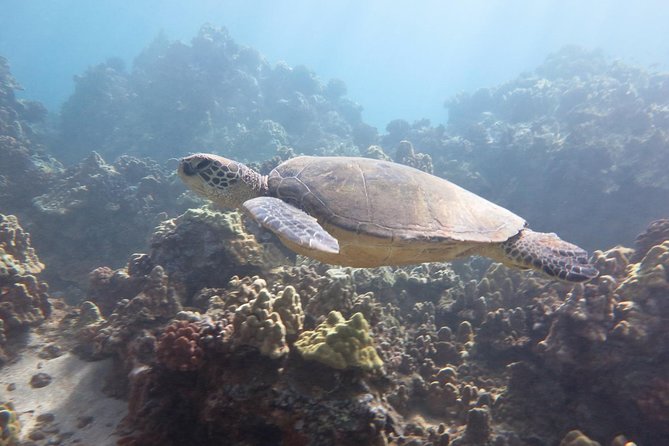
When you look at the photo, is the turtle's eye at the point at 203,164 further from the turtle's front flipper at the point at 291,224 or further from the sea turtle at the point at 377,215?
the turtle's front flipper at the point at 291,224

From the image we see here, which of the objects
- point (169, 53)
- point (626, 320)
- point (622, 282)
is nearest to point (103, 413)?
point (626, 320)

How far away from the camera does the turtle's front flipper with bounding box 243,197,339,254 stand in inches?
136

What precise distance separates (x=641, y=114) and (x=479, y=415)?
17544mm

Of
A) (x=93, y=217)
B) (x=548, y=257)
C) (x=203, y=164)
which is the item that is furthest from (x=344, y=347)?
(x=93, y=217)

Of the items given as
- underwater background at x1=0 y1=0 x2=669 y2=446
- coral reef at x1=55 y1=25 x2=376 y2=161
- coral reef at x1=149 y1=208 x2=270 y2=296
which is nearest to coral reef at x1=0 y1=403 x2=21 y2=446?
underwater background at x1=0 y1=0 x2=669 y2=446

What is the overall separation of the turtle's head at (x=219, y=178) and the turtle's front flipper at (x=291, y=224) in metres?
0.74

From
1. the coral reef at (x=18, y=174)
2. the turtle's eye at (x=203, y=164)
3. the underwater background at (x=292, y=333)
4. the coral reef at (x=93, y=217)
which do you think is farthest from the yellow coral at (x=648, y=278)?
the coral reef at (x=18, y=174)

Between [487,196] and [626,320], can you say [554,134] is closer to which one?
[487,196]

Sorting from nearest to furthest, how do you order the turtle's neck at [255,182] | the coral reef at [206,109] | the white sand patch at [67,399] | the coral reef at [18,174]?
the white sand patch at [67,399]
the turtle's neck at [255,182]
the coral reef at [18,174]
the coral reef at [206,109]

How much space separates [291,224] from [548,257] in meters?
3.26

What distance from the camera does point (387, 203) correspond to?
14.3 ft

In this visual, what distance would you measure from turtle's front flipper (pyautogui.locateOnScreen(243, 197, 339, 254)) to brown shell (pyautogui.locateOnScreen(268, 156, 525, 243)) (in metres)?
0.34

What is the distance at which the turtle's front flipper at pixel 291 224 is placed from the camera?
136 inches

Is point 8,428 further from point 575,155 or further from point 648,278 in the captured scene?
point 575,155
